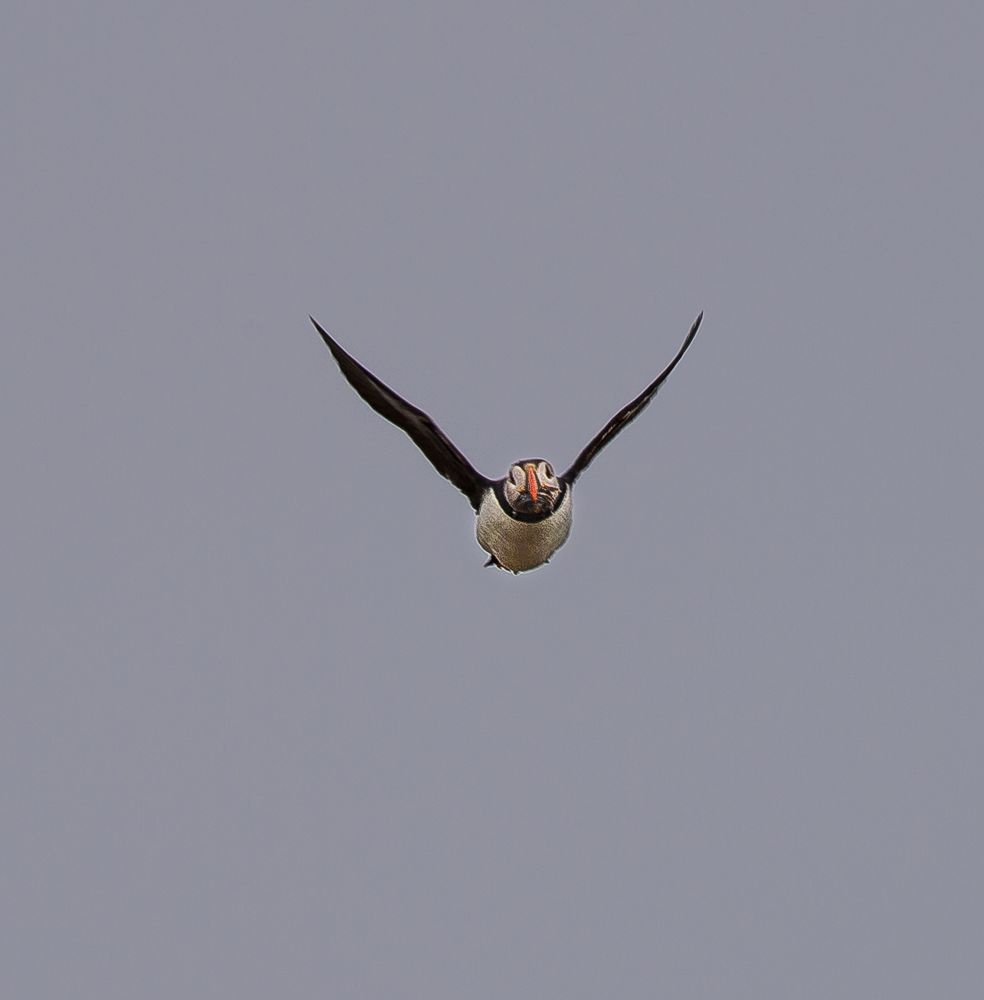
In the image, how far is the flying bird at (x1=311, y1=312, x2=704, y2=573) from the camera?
36.7 meters

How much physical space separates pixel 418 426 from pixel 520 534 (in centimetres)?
204

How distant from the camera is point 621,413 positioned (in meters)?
37.7

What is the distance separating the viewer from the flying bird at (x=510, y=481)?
120 feet

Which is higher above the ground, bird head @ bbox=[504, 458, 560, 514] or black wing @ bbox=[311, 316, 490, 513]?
black wing @ bbox=[311, 316, 490, 513]

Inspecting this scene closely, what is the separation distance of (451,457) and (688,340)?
146 inches

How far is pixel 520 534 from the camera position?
37.1m

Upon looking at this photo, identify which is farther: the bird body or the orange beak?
the bird body

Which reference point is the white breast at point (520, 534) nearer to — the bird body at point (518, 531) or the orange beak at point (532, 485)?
the bird body at point (518, 531)

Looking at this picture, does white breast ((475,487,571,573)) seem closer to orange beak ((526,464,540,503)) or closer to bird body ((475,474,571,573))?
bird body ((475,474,571,573))

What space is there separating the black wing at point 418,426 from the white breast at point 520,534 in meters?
0.34

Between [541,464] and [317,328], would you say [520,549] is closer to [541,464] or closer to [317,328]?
[541,464]

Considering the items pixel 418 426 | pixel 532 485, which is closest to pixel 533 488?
pixel 532 485

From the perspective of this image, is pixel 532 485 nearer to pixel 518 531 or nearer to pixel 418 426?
pixel 518 531

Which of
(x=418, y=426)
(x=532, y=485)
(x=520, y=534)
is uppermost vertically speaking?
(x=418, y=426)
